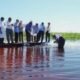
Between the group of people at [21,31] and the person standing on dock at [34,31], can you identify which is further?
the person standing on dock at [34,31]

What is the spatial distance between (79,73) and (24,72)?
1543 millimetres

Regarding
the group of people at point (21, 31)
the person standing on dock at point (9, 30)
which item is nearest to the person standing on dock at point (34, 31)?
the group of people at point (21, 31)

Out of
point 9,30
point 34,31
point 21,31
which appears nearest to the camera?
point 9,30

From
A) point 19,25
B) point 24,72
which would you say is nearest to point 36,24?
point 19,25

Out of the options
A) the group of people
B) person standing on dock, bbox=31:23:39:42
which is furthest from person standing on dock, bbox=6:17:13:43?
person standing on dock, bbox=31:23:39:42

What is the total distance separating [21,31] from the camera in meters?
29.9

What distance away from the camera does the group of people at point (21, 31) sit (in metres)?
27.3

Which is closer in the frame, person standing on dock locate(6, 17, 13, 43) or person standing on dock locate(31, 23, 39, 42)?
person standing on dock locate(6, 17, 13, 43)

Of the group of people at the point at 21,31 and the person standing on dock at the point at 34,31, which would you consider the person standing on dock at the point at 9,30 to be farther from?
the person standing on dock at the point at 34,31

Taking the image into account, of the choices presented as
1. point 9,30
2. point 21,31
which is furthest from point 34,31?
point 9,30

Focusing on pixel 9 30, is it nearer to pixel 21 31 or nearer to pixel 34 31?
pixel 21 31

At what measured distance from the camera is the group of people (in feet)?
89.7

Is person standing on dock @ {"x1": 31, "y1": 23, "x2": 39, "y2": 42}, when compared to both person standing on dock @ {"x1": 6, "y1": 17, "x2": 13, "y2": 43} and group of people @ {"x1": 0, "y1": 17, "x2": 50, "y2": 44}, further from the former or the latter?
person standing on dock @ {"x1": 6, "y1": 17, "x2": 13, "y2": 43}

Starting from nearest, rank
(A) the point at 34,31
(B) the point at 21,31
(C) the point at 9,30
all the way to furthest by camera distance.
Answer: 1. (C) the point at 9,30
2. (B) the point at 21,31
3. (A) the point at 34,31
